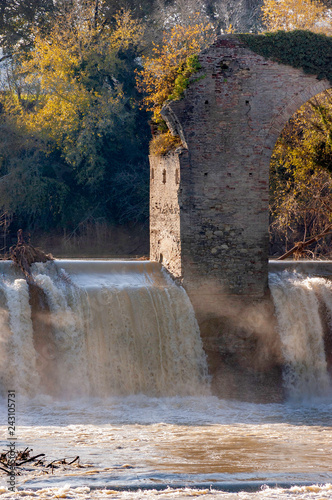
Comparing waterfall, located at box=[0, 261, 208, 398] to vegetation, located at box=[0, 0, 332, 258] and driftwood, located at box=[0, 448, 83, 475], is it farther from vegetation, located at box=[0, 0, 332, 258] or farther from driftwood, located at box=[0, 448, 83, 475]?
vegetation, located at box=[0, 0, 332, 258]

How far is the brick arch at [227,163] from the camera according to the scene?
42.0 ft

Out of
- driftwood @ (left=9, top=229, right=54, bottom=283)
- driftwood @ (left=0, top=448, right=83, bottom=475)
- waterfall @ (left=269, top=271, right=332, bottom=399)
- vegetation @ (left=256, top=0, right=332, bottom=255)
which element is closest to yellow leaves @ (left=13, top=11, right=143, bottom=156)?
vegetation @ (left=256, top=0, right=332, bottom=255)

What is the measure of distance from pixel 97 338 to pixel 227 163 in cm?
392

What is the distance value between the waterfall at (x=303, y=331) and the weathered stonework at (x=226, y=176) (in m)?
0.41

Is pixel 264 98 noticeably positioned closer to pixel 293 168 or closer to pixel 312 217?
pixel 293 168

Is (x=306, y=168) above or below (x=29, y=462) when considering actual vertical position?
above

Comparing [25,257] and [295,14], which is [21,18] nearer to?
[295,14]

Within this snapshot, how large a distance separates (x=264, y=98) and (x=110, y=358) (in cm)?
541

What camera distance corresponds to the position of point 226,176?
12.9m

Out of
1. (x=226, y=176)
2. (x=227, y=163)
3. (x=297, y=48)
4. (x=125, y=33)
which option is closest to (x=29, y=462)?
(x=226, y=176)

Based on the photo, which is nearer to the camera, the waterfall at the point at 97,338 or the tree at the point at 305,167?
the waterfall at the point at 97,338

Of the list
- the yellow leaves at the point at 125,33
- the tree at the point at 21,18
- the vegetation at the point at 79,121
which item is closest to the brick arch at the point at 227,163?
the vegetation at the point at 79,121

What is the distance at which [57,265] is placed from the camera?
13078 millimetres

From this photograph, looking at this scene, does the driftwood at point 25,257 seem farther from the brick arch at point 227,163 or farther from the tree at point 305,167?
the tree at point 305,167
